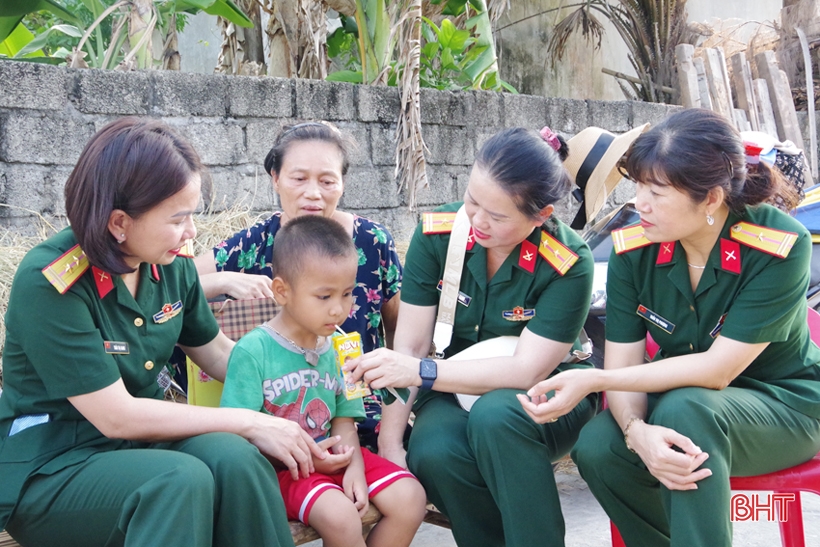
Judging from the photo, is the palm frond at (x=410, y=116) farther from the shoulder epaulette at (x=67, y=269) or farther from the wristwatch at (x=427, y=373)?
the shoulder epaulette at (x=67, y=269)

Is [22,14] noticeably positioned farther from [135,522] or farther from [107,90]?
[135,522]

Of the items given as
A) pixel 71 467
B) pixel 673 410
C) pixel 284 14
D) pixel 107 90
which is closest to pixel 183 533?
pixel 71 467

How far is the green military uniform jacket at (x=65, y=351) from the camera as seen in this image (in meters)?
1.84

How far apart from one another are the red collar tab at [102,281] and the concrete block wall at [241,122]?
206 cm

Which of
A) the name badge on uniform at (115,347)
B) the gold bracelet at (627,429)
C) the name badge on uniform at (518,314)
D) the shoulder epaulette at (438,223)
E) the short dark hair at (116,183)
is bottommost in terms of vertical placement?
the gold bracelet at (627,429)

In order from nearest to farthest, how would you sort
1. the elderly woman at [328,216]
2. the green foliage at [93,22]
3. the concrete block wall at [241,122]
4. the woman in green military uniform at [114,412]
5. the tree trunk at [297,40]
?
the woman in green military uniform at [114,412]
the elderly woman at [328,216]
the concrete block wall at [241,122]
the green foliage at [93,22]
the tree trunk at [297,40]

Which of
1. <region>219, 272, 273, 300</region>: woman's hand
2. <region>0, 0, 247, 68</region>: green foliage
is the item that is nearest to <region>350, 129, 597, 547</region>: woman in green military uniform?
<region>219, 272, 273, 300</region>: woman's hand

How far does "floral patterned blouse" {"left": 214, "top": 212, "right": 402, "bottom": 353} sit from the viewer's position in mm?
2799

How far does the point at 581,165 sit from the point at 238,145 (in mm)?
2495

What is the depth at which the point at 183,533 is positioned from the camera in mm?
1735

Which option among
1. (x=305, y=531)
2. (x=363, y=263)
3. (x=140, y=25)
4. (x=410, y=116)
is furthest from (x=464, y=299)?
(x=140, y=25)

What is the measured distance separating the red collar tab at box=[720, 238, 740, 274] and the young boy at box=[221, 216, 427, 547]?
1.04m

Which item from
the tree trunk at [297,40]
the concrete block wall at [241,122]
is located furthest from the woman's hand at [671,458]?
the tree trunk at [297,40]

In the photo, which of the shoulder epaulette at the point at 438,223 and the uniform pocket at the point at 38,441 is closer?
the uniform pocket at the point at 38,441
